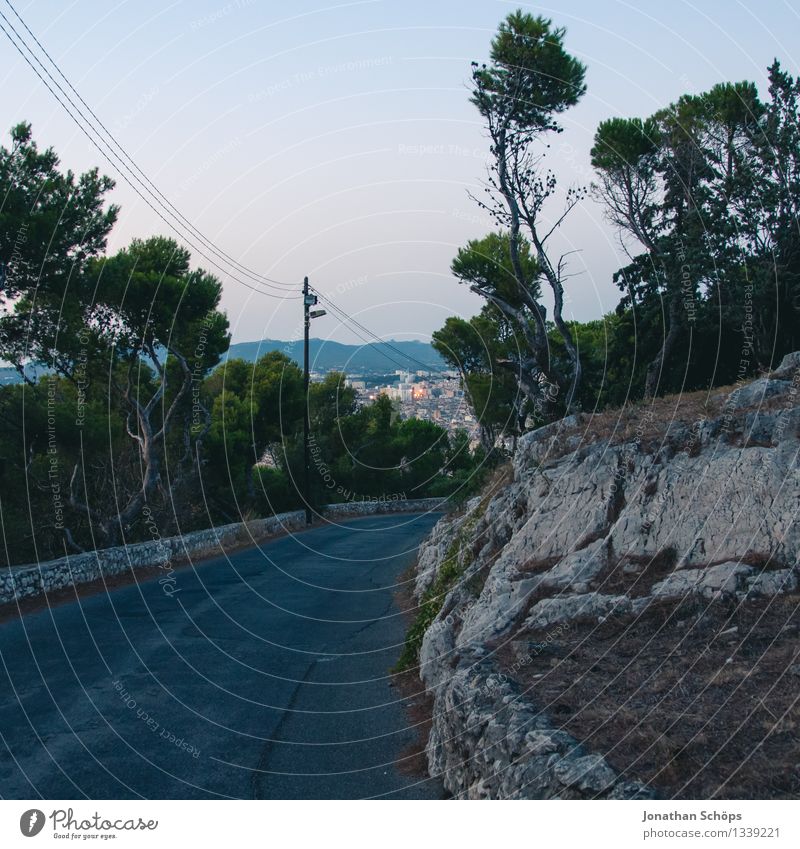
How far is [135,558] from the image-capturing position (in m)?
23.4

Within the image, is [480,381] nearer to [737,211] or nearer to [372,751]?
[737,211]

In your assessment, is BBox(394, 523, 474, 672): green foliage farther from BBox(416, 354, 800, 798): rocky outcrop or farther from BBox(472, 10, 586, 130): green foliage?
BBox(472, 10, 586, 130): green foliage

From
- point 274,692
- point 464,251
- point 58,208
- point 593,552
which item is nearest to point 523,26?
point 464,251

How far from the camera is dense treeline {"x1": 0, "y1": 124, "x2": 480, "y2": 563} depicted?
2255 cm

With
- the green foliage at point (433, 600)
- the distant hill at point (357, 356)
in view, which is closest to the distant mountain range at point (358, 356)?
the distant hill at point (357, 356)

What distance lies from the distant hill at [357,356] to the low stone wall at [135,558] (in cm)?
780

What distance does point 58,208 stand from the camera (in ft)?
75.0

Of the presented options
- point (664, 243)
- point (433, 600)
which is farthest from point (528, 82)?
point (433, 600)

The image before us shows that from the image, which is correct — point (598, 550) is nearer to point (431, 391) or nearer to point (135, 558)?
point (135, 558)

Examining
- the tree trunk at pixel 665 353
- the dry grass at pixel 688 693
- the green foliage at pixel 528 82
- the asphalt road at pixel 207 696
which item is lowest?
the asphalt road at pixel 207 696

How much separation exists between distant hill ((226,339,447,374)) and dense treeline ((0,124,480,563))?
4733 mm

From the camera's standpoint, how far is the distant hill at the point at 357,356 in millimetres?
35406

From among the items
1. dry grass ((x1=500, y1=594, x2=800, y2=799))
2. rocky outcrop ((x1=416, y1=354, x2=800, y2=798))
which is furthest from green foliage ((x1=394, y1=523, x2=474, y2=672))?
dry grass ((x1=500, y1=594, x2=800, y2=799))

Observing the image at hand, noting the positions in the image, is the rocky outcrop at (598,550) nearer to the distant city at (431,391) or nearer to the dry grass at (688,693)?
the dry grass at (688,693)
